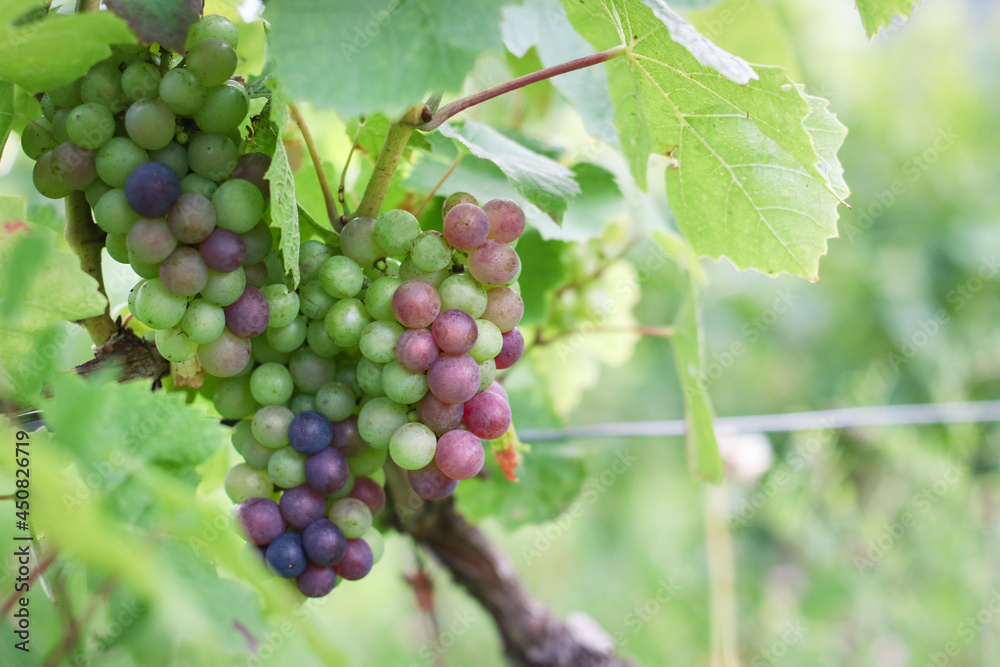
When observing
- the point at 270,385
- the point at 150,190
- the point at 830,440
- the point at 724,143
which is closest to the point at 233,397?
the point at 270,385

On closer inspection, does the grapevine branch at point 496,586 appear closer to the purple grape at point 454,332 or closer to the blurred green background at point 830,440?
the blurred green background at point 830,440

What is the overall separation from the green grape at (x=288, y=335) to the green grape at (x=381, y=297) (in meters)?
0.05

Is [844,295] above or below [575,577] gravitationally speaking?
above

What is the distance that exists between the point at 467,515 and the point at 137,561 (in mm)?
564

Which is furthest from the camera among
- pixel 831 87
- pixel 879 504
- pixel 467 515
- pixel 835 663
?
pixel 831 87

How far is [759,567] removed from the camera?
1.80 meters

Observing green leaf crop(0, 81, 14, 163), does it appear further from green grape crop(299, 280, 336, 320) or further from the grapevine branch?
the grapevine branch

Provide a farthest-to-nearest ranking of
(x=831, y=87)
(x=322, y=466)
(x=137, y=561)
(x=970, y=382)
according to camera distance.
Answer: (x=831, y=87)
(x=970, y=382)
(x=322, y=466)
(x=137, y=561)

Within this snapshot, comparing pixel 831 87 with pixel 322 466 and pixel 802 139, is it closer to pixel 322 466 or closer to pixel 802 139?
pixel 802 139

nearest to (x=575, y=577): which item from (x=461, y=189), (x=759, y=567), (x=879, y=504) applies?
(x=759, y=567)

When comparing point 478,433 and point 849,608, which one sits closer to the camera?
point 478,433

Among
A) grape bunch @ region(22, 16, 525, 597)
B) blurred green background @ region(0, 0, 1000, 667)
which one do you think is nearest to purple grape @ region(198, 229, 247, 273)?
grape bunch @ region(22, 16, 525, 597)

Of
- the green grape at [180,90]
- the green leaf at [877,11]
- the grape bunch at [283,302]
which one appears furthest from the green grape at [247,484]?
the green leaf at [877,11]

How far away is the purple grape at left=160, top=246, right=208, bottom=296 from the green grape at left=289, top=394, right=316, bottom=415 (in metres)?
0.09
